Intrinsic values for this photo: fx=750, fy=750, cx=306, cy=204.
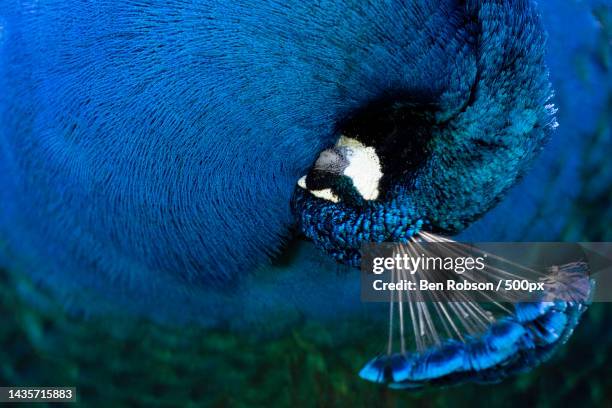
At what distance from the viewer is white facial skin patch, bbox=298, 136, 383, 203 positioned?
157cm

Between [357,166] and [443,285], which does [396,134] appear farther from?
[443,285]

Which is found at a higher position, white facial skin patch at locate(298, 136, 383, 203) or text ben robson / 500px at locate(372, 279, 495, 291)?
white facial skin patch at locate(298, 136, 383, 203)

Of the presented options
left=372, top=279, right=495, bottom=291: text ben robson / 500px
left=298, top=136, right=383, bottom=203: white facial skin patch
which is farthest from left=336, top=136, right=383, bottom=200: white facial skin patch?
left=372, top=279, right=495, bottom=291: text ben robson / 500px

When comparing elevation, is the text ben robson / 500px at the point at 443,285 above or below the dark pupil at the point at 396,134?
below

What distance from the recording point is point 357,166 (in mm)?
1581

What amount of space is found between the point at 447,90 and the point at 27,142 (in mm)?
892

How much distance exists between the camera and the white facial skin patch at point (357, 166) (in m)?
1.57

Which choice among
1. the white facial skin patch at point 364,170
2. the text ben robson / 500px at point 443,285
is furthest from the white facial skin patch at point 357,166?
the text ben robson / 500px at point 443,285

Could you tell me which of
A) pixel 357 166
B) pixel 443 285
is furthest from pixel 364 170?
pixel 443 285

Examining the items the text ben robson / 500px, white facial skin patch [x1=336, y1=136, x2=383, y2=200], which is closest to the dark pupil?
white facial skin patch [x1=336, y1=136, x2=383, y2=200]

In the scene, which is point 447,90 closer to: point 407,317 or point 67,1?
point 407,317

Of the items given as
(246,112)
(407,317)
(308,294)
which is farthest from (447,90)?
(308,294)

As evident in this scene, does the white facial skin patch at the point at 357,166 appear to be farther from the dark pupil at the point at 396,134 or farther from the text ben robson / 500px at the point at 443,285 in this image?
the text ben robson / 500px at the point at 443,285

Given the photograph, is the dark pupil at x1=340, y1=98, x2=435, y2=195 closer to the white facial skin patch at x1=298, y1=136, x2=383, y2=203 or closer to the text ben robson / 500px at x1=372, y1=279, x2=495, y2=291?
the white facial skin patch at x1=298, y1=136, x2=383, y2=203
